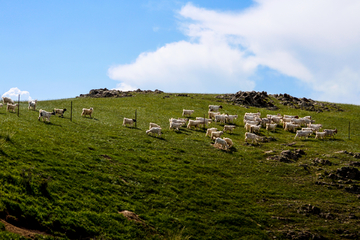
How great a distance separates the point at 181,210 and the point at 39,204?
1031 centimetres

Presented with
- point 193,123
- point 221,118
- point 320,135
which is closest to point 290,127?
point 320,135

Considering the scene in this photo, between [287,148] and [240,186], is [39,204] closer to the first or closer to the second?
[240,186]

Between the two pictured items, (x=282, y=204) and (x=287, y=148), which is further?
(x=287, y=148)

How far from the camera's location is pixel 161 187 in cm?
2522

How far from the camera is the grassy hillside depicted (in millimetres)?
17734

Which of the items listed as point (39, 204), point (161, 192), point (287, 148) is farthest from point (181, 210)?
point (287, 148)

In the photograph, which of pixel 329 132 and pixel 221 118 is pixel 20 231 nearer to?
pixel 221 118

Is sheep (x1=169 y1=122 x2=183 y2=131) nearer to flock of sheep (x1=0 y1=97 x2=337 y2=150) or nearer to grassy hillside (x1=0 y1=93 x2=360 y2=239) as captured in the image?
flock of sheep (x1=0 y1=97 x2=337 y2=150)

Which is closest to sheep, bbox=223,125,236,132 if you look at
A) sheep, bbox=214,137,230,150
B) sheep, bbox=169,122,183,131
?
sheep, bbox=169,122,183,131

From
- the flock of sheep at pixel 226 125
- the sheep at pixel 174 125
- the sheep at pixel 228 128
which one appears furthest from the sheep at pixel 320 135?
the sheep at pixel 174 125

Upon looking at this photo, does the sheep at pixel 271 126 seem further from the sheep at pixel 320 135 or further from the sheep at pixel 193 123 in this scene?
the sheep at pixel 193 123

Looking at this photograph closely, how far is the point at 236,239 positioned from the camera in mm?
21531

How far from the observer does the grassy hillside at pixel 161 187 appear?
17.7 m

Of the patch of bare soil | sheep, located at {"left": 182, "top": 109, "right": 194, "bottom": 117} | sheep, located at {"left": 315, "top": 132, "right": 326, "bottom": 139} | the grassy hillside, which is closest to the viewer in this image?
the patch of bare soil
